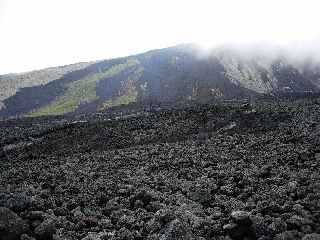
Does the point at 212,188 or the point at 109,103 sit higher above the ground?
the point at 212,188

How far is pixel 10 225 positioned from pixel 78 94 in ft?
330

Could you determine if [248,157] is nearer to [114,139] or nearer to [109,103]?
[114,139]

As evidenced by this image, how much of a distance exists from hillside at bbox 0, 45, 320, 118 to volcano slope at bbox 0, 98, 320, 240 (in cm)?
5246

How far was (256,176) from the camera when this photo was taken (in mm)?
16750

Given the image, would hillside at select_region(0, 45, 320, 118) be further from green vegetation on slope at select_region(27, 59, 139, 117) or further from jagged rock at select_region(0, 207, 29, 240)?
jagged rock at select_region(0, 207, 29, 240)

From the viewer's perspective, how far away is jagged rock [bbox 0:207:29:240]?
11570mm

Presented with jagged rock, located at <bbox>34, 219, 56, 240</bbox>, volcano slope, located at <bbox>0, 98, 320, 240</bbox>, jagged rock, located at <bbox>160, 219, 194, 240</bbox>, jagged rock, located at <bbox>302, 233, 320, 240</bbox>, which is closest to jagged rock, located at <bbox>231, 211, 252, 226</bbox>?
volcano slope, located at <bbox>0, 98, 320, 240</bbox>

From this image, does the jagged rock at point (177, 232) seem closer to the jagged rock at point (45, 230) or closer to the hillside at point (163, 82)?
the jagged rock at point (45, 230)

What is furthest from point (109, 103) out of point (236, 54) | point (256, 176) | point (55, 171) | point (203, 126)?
point (256, 176)

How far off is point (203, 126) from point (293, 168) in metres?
15.1

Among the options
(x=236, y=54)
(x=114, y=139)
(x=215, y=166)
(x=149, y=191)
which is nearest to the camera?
(x=149, y=191)

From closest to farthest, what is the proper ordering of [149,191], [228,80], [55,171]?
[149,191] → [55,171] → [228,80]

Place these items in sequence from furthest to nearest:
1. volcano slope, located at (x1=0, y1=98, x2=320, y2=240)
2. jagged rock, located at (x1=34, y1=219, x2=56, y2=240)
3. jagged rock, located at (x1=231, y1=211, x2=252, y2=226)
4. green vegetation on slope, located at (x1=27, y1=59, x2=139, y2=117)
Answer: green vegetation on slope, located at (x1=27, y1=59, x2=139, y2=117), jagged rock, located at (x1=34, y1=219, x2=56, y2=240), volcano slope, located at (x1=0, y1=98, x2=320, y2=240), jagged rock, located at (x1=231, y1=211, x2=252, y2=226)

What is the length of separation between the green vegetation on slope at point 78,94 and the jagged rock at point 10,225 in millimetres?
80637
